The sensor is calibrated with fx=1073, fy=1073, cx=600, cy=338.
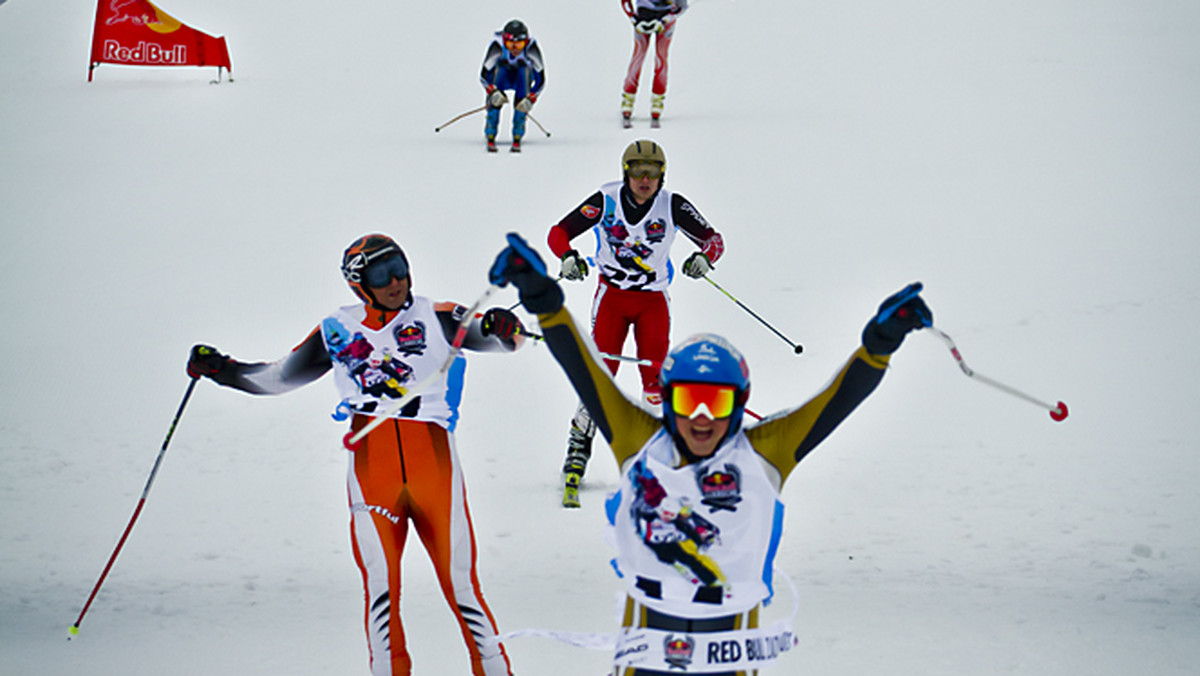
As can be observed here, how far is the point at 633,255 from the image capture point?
5113mm

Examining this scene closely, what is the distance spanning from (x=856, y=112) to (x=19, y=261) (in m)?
8.16

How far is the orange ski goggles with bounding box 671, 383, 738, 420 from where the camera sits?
2568 mm

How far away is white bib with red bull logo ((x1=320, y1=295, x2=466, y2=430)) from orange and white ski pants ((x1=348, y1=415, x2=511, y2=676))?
58 millimetres

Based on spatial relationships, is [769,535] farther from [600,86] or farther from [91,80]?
[91,80]

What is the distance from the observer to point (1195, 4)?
14.1 meters

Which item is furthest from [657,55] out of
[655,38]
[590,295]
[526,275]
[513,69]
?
[526,275]

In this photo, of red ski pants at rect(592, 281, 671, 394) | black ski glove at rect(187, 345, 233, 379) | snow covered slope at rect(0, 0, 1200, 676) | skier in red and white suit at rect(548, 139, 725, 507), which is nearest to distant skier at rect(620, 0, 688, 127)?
snow covered slope at rect(0, 0, 1200, 676)

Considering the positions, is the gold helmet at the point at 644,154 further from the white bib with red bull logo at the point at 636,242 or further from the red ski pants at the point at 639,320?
the red ski pants at the point at 639,320

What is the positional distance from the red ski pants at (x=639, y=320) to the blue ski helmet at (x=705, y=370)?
8.32 ft

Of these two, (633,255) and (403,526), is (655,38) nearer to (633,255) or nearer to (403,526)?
(633,255)

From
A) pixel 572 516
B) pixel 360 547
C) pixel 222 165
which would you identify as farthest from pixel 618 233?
pixel 222 165

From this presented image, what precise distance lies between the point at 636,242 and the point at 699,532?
2679 millimetres

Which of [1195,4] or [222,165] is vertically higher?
[1195,4]

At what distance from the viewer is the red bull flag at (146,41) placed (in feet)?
39.0
